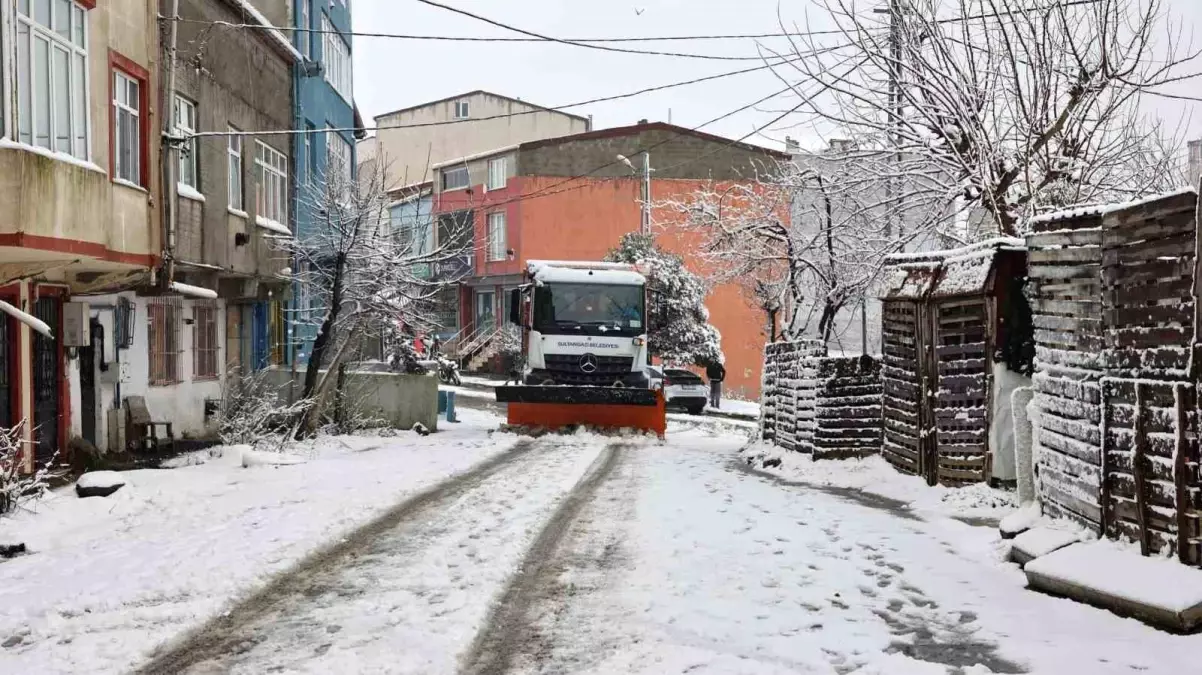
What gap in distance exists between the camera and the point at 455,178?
50.1 metres

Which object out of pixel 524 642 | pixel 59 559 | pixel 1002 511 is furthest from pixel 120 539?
pixel 1002 511

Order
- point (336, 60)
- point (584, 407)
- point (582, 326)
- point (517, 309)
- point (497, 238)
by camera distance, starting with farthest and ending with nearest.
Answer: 1. point (497, 238)
2. point (336, 60)
3. point (517, 309)
4. point (582, 326)
5. point (584, 407)

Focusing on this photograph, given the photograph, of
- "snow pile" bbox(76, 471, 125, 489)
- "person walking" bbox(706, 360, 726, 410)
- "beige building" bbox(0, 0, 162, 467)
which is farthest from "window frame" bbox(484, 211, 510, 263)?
"snow pile" bbox(76, 471, 125, 489)

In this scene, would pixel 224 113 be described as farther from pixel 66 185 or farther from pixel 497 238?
pixel 497 238

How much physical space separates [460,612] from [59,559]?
12.1 feet

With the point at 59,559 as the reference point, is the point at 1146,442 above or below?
above

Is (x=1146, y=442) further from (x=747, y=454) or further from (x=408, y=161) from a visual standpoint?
(x=408, y=161)

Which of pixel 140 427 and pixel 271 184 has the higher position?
pixel 271 184

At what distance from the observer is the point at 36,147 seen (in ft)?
32.8

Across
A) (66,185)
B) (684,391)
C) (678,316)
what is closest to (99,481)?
(66,185)

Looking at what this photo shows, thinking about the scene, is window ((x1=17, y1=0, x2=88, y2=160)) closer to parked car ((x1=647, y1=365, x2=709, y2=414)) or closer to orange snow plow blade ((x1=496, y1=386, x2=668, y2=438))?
orange snow plow blade ((x1=496, y1=386, x2=668, y2=438))

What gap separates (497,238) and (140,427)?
32.4 metres

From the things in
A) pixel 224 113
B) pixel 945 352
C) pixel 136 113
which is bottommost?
pixel 945 352

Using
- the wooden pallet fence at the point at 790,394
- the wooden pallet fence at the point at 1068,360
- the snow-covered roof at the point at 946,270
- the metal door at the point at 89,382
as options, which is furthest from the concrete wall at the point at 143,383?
the wooden pallet fence at the point at 1068,360
